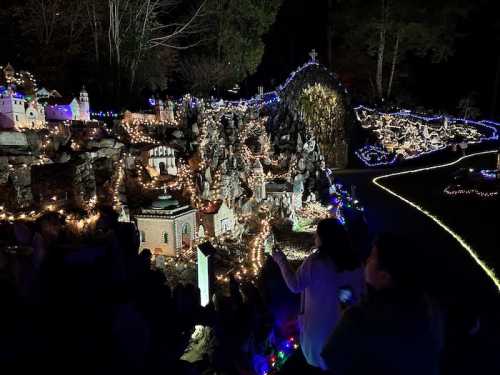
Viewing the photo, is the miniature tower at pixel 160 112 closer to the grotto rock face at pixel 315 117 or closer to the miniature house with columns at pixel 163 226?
the grotto rock face at pixel 315 117

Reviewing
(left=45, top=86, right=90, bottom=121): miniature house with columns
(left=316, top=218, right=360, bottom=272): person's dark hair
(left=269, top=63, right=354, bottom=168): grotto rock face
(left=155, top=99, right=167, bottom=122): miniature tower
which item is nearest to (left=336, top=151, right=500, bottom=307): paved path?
(left=316, top=218, right=360, bottom=272): person's dark hair

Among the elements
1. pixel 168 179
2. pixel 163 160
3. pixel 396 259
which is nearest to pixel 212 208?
pixel 168 179

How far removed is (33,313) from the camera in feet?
4.98

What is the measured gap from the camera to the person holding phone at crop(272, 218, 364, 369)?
278 cm

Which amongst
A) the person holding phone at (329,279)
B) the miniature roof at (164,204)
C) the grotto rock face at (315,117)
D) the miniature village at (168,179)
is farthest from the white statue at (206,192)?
the person holding phone at (329,279)

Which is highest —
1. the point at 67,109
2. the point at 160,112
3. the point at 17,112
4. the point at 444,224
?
the point at 160,112

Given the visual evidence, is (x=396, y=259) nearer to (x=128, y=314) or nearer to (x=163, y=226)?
(x=128, y=314)

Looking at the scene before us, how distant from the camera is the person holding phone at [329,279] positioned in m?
2.78

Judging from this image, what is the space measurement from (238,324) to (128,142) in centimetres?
1013

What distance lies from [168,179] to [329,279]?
8721mm

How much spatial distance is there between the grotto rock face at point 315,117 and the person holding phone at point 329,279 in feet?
44.7

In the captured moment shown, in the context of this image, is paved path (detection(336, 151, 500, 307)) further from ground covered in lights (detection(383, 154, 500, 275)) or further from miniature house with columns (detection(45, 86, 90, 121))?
miniature house with columns (detection(45, 86, 90, 121))

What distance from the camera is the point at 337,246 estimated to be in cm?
277

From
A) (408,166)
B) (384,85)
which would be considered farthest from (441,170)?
(384,85)
